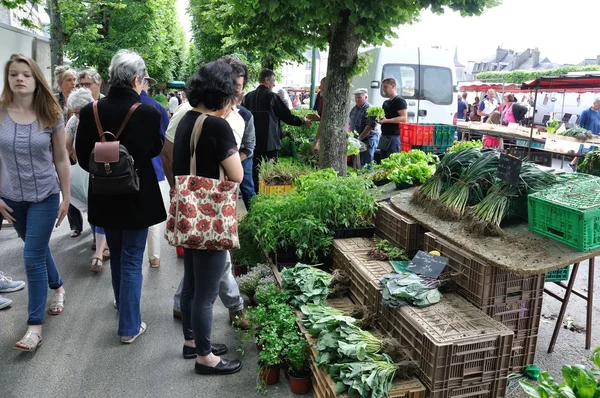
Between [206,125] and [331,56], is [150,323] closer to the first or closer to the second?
[206,125]

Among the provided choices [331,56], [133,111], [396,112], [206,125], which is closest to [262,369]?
[206,125]

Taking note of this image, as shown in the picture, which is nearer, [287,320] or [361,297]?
[287,320]

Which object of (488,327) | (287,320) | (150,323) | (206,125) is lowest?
Result: (150,323)

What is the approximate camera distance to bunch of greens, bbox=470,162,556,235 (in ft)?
10.8

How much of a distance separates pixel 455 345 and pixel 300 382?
1077 millimetres

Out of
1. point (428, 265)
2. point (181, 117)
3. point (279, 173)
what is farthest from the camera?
point (279, 173)

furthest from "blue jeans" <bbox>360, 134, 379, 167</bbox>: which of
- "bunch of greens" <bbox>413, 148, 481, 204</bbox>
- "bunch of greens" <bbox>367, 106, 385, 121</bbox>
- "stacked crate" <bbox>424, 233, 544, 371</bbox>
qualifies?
"stacked crate" <bbox>424, 233, 544, 371</bbox>

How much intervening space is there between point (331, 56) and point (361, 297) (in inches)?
131

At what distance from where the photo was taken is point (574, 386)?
5.94 feet

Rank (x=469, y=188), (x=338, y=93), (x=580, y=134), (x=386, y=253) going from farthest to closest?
(x=580, y=134)
(x=338, y=93)
(x=386, y=253)
(x=469, y=188)

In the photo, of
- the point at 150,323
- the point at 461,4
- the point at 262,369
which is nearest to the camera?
the point at 262,369

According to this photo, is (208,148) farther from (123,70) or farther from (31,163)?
(31,163)

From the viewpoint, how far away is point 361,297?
3576 millimetres

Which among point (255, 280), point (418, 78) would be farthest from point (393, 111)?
point (255, 280)
